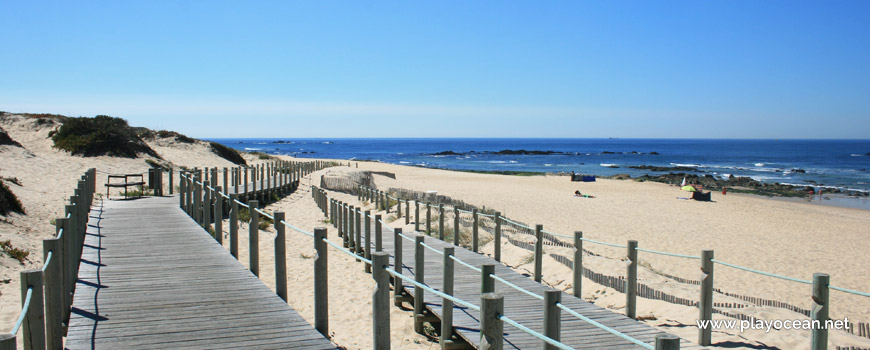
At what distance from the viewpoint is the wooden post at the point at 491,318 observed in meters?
3.60

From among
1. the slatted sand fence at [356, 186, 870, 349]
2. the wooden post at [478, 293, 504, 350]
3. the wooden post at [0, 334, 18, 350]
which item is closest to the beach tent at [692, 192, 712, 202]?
the slatted sand fence at [356, 186, 870, 349]

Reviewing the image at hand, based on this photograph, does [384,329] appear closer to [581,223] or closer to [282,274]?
[282,274]

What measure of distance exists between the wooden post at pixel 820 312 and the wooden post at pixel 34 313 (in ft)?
19.3

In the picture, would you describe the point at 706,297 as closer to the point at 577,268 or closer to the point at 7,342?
the point at 577,268

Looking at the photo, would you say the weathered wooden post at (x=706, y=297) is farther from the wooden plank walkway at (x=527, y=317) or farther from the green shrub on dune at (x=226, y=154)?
the green shrub on dune at (x=226, y=154)

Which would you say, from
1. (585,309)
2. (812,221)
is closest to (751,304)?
(585,309)

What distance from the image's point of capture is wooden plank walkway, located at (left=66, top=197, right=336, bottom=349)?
4.98m

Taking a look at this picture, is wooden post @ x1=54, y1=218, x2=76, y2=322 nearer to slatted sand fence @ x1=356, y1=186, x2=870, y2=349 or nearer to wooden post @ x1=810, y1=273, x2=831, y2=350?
slatted sand fence @ x1=356, y1=186, x2=870, y2=349

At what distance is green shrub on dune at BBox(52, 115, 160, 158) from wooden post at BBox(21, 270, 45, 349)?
26796 millimetres

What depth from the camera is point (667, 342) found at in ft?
9.71

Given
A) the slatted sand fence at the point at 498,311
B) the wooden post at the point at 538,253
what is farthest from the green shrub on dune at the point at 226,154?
the wooden post at the point at 538,253

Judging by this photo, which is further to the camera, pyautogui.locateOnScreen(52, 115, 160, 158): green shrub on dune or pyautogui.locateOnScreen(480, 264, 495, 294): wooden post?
pyautogui.locateOnScreen(52, 115, 160, 158): green shrub on dune

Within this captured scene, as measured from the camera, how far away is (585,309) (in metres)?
7.11

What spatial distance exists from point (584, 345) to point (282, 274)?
322 cm
